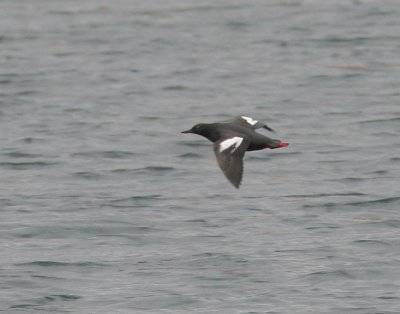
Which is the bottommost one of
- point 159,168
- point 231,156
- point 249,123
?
point 159,168

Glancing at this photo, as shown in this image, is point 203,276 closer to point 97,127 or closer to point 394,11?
point 97,127

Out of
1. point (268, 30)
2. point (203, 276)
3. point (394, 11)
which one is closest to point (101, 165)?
point (203, 276)

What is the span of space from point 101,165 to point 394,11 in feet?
31.5

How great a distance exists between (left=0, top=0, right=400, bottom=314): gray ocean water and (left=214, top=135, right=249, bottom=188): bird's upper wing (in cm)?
75

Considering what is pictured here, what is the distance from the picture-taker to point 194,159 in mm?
16422

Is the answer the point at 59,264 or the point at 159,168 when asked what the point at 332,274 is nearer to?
the point at 59,264

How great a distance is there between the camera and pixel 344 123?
59.1ft

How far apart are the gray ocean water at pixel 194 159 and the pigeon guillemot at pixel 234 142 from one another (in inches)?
30.8

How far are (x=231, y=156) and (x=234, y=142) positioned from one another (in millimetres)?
312

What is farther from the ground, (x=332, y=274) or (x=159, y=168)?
(x=159, y=168)

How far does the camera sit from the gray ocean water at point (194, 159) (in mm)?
11336

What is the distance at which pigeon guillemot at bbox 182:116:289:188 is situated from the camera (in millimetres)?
11648

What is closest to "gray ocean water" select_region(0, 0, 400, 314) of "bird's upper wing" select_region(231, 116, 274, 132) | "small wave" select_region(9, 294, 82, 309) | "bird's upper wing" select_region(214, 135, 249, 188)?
"small wave" select_region(9, 294, 82, 309)

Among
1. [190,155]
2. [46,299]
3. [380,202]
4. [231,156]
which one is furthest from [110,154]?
[46,299]
